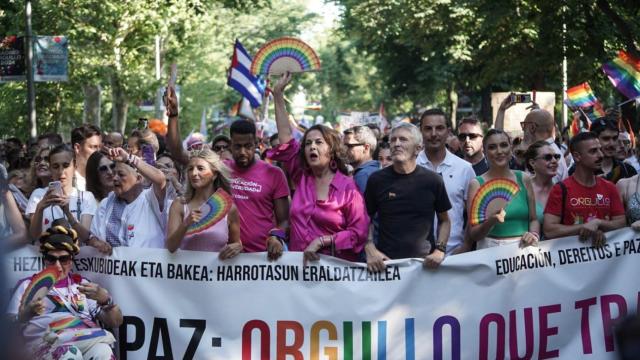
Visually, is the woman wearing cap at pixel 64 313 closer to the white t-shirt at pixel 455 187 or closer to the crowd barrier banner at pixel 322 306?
the crowd barrier banner at pixel 322 306

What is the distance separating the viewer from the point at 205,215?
690cm

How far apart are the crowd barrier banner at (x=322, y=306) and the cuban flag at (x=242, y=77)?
413 inches

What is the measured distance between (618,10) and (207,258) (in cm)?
1489

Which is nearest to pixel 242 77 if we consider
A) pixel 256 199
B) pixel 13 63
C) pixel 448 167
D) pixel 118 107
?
pixel 13 63

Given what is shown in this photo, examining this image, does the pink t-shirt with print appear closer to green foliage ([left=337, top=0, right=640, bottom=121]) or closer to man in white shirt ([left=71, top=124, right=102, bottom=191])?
man in white shirt ([left=71, top=124, right=102, bottom=191])

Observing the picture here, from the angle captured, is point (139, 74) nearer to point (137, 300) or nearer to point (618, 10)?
point (618, 10)

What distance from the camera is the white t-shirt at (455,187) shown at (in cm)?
760

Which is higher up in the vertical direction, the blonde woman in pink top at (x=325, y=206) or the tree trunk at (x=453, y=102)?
the tree trunk at (x=453, y=102)

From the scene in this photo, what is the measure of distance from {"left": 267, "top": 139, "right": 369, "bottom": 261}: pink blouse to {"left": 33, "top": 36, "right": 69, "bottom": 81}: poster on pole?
526 inches

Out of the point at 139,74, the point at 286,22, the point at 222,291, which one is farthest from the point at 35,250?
the point at 286,22

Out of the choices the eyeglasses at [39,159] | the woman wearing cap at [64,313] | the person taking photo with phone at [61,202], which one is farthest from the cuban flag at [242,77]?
the woman wearing cap at [64,313]

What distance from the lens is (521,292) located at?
23.7ft

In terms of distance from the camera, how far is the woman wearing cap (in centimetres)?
631

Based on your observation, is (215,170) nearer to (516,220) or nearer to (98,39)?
(516,220)
